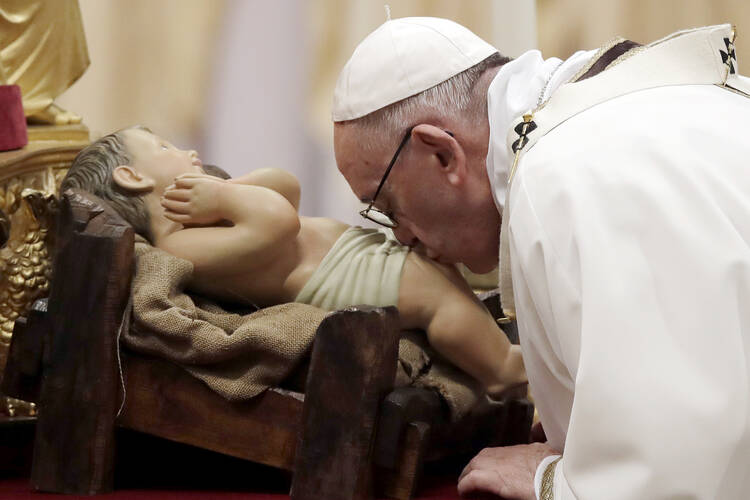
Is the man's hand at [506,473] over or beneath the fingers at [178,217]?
beneath

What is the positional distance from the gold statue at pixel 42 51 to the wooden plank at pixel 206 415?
4.52ft

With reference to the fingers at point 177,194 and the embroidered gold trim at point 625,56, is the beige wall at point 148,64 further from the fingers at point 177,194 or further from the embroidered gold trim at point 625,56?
the embroidered gold trim at point 625,56

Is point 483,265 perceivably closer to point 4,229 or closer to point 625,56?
point 625,56

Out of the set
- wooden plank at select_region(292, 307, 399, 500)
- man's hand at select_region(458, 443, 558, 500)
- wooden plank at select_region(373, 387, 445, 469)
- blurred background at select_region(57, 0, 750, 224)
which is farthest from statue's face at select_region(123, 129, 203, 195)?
blurred background at select_region(57, 0, 750, 224)

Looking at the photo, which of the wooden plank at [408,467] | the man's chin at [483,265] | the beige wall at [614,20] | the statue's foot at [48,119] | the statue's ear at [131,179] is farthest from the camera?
the beige wall at [614,20]

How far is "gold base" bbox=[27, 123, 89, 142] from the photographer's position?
3.00 meters

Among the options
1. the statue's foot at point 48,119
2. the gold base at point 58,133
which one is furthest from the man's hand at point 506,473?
the statue's foot at point 48,119

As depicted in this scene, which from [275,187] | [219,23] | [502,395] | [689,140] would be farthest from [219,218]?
[219,23]

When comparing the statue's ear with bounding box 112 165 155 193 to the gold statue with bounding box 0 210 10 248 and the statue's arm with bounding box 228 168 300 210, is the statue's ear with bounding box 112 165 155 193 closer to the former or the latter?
the statue's arm with bounding box 228 168 300 210

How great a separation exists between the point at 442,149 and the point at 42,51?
1823 millimetres

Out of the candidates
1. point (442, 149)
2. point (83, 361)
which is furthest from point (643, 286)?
point (83, 361)

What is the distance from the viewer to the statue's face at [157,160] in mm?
2193

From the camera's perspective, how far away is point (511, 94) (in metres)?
1.82

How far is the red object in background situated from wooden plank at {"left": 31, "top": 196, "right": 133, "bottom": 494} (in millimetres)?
767
